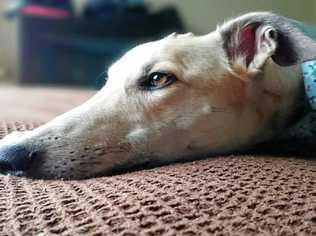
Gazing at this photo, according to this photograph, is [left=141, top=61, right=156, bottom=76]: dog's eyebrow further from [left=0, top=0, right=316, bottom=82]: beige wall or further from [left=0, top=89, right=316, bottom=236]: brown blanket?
[left=0, top=0, right=316, bottom=82]: beige wall

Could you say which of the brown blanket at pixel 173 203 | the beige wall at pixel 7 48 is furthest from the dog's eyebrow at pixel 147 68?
the beige wall at pixel 7 48

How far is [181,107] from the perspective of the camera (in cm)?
125

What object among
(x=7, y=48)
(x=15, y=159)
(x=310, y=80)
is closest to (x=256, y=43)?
(x=310, y=80)

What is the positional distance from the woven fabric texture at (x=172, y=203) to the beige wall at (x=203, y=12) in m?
3.44

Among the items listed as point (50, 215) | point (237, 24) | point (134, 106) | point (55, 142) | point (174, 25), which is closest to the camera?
point (50, 215)

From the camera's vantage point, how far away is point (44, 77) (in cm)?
585

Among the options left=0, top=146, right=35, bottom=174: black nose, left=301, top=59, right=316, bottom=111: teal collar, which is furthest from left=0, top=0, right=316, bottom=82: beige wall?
left=0, top=146, right=35, bottom=174: black nose

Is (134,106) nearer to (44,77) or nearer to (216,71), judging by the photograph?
(216,71)

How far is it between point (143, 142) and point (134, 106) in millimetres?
112

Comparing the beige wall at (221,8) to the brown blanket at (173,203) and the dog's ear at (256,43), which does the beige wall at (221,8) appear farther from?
the brown blanket at (173,203)

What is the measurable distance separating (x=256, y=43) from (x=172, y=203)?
0.73m

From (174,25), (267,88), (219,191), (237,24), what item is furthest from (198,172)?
(174,25)

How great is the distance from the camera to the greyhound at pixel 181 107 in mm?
1127

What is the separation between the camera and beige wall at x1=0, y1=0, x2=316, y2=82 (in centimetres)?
488
